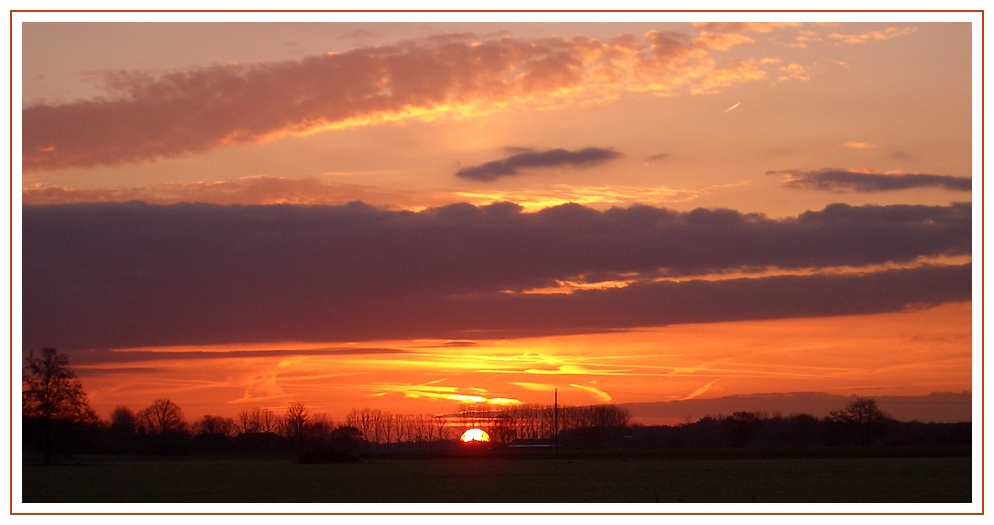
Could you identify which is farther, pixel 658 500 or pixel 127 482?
pixel 127 482

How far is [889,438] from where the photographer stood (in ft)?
455

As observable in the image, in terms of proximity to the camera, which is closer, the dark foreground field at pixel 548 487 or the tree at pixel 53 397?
the dark foreground field at pixel 548 487

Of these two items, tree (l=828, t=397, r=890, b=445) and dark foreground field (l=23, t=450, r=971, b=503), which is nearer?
dark foreground field (l=23, t=450, r=971, b=503)

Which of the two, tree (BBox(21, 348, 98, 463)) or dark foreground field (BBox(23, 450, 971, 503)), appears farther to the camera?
tree (BBox(21, 348, 98, 463))

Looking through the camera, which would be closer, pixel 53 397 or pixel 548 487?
pixel 548 487

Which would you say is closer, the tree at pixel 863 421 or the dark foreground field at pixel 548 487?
the dark foreground field at pixel 548 487

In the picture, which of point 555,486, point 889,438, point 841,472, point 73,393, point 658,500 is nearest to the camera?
point 658,500
